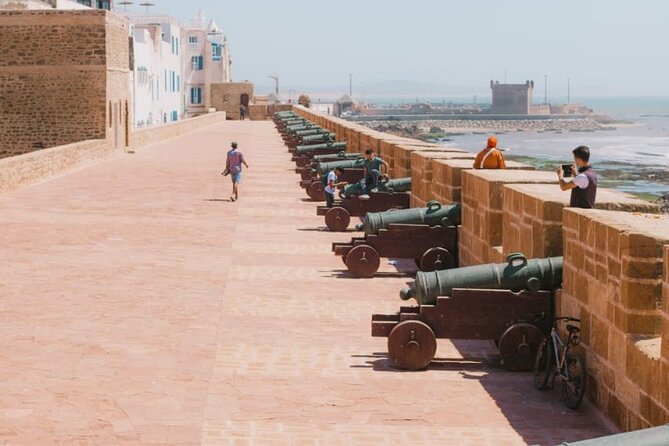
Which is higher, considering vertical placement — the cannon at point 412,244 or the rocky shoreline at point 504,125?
the cannon at point 412,244

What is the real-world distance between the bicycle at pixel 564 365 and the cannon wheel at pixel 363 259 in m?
3.89

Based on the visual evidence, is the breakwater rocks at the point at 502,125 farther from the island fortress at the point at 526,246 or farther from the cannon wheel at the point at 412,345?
the cannon wheel at the point at 412,345

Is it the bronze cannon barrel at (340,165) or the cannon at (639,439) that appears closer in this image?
the cannon at (639,439)

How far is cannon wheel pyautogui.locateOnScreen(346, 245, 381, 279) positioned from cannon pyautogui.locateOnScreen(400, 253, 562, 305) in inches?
133

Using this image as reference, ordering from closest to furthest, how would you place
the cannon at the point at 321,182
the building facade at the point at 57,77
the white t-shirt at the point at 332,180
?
the white t-shirt at the point at 332,180
the cannon at the point at 321,182
the building facade at the point at 57,77

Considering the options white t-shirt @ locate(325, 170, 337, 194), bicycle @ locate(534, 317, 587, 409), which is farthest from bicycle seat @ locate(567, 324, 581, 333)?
white t-shirt @ locate(325, 170, 337, 194)

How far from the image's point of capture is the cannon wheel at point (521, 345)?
7.53 meters

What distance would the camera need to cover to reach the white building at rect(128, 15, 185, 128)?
53656 mm

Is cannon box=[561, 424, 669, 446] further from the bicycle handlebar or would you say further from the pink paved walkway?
the bicycle handlebar

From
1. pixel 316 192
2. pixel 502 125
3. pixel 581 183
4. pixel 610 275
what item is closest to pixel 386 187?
pixel 316 192

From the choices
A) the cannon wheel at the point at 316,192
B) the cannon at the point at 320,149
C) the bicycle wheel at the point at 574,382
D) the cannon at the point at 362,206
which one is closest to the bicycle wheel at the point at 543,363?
the bicycle wheel at the point at 574,382

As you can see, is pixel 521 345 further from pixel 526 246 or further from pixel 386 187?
pixel 386 187

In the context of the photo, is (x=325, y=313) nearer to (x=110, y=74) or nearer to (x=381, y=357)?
(x=381, y=357)

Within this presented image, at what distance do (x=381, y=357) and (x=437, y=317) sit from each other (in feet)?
1.79
